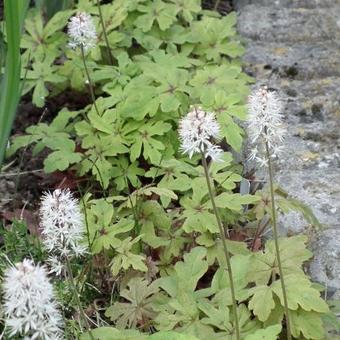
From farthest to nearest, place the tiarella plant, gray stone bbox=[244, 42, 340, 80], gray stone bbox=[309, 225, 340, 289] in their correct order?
gray stone bbox=[244, 42, 340, 80], gray stone bbox=[309, 225, 340, 289], the tiarella plant

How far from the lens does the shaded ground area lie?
8.71 feet

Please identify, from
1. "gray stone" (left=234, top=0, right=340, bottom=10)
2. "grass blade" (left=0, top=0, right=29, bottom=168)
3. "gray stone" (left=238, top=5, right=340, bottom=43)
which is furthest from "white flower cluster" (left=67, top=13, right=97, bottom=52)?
"gray stone" (left=234, top=0, right=340, bottom=10)

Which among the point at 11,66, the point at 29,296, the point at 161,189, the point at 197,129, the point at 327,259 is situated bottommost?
the point at 327,259

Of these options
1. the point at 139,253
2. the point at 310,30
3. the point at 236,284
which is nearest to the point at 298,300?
the point at 236,284

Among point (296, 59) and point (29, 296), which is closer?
point (29, 296)

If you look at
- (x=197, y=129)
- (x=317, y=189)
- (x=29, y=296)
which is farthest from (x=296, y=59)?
(x=29, y=296)

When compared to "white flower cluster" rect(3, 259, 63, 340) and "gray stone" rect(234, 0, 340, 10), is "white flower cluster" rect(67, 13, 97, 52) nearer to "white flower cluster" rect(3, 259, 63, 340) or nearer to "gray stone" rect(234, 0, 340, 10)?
"gray stone" rect(234, 0, 340, 10)

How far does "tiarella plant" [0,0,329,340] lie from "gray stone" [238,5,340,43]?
0.18 meters

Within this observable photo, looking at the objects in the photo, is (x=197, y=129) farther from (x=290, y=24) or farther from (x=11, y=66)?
(x=290, y=24)

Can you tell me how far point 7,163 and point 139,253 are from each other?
3.25 ft

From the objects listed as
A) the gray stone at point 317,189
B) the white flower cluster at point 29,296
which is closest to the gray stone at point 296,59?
the gray stone at point 317,189

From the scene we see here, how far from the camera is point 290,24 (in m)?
3.77

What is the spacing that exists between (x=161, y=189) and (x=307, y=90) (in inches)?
39.9

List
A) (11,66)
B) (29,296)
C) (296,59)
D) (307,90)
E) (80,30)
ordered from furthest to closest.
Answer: (296,59), (307,90), (80,30), (11,66), (29,296)
